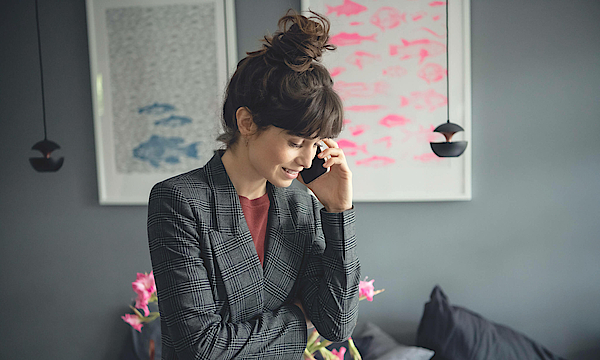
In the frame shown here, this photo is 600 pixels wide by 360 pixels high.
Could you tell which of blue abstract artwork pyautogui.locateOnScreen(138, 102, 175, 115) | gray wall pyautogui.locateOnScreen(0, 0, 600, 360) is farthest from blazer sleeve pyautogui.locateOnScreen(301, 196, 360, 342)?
blue abstract artwork pyautogui.locateOnScreen(138, 102, 175, 115)

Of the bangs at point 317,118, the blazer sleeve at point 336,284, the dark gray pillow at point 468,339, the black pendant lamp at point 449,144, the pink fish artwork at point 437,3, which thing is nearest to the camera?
the bangs at point 317,118

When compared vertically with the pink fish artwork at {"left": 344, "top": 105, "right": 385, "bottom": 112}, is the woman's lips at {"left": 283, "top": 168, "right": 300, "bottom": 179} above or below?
below

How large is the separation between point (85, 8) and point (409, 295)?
7.34ft

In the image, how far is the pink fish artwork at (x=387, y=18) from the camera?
1897 mm

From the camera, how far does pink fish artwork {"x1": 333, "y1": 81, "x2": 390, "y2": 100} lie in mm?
1927

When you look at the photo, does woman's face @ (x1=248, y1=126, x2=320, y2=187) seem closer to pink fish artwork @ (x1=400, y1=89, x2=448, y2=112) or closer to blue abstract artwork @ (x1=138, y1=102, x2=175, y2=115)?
pink fish artwork @ (x1=400, y1=89, x2=448, y2=112)

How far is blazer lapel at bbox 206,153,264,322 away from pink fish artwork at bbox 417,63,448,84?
4.23 feet

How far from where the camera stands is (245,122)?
0.91 metres

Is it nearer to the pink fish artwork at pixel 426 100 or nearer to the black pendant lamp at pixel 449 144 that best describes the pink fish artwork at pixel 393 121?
the pink fish artwork at pixel 426 100

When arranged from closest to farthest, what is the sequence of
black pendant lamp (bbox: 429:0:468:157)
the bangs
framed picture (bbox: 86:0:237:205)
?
1. the bangs
2. black pendant lamp (bbox: 429:0:468:157)
3. framed picture (bbox: 86:0:237:205)

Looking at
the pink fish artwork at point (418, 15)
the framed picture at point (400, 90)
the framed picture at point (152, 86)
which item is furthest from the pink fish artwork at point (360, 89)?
the framed picture at point (152, 86)

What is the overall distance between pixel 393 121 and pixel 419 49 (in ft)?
1.17

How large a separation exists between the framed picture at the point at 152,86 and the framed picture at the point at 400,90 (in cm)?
56

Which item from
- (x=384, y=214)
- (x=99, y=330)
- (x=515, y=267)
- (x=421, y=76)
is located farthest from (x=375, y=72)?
(x=99, y=330)
